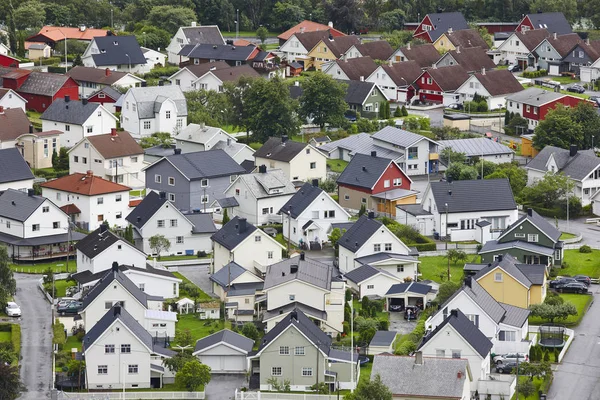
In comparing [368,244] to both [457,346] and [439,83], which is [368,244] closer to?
[457,346]

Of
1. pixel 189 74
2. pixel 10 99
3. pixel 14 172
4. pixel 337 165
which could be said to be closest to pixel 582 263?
pixel 337 165

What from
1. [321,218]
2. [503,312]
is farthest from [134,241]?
[503,312]

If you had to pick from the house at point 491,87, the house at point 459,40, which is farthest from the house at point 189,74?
the house at point 459,40

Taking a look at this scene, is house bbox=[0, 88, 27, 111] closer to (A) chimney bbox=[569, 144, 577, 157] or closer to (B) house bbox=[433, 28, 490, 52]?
(A) chimney bbox=[569, 144, 577, 157]

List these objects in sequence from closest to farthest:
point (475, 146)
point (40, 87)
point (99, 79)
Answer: point (475, 146) → point (40, 87) → point (99, 79)

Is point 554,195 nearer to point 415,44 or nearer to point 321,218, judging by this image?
point 321,218

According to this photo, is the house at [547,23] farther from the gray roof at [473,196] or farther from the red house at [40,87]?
the gray roof at [473,196]

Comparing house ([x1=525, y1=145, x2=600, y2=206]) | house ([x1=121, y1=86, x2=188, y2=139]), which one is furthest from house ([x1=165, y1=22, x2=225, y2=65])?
house ([x1=525, y1=145, x2=600, y2=206])
